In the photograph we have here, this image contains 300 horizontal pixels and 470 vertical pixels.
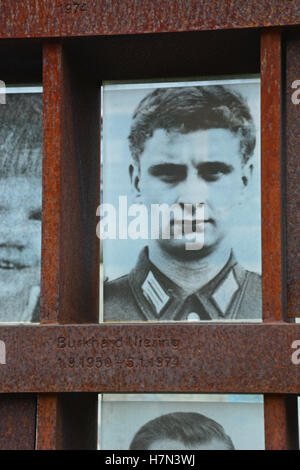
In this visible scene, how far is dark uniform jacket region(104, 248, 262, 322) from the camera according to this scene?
353 centimetres

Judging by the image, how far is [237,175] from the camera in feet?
11.8

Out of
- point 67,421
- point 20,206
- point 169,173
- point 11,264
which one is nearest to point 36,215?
point 20,206

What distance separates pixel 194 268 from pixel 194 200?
0.26 meters

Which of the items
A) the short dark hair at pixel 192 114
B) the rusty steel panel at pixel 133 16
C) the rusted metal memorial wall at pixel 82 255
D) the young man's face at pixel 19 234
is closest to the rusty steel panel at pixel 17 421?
the rusted metal memorial wall at pixel 82 255

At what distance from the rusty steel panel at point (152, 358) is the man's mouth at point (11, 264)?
1.49 ft

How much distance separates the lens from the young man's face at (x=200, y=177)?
3578 millimetres

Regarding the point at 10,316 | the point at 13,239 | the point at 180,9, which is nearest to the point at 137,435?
the point at 10,316

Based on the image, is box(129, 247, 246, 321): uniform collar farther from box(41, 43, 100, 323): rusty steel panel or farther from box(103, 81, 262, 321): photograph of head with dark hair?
box(41, 43, 100, 323): rusty steel panel

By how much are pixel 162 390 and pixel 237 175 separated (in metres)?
0.91

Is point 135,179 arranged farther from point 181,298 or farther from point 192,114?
point 181,298

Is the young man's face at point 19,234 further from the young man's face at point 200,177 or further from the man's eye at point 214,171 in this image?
the man's eye at point 214,171

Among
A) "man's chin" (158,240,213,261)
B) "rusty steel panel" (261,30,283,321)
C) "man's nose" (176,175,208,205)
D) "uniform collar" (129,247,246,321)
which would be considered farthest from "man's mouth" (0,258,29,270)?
"rusty steel panel" (261,30,283,321)

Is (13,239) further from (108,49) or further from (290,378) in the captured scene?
(290,378)
